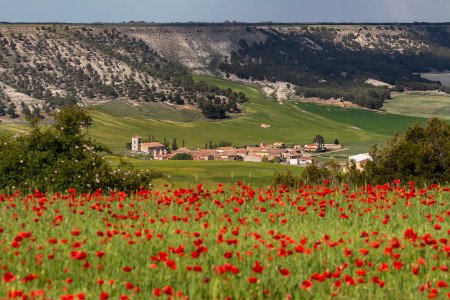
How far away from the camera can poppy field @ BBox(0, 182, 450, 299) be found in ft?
32.7

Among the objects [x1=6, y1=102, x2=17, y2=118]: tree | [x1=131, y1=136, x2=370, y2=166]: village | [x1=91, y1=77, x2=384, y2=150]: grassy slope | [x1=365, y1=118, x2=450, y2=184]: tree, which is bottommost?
[x1=131, y1=136, x2=370, y2=166]: village

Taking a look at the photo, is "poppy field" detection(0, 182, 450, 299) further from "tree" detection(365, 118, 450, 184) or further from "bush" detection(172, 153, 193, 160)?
"bush" detection(172, 153, 193, 160)

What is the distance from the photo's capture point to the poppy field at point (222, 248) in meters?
9.95

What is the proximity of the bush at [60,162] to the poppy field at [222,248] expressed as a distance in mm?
7749

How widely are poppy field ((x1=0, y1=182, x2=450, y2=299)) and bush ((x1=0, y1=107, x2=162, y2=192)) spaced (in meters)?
7.75

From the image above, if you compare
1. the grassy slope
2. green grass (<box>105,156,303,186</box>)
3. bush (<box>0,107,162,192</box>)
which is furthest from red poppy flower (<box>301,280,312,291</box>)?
the grassy slope

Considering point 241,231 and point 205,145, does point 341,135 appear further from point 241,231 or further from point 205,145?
point 241,231

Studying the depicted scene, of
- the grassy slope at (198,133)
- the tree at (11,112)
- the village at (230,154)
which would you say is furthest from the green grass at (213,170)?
the tree at (11,112)

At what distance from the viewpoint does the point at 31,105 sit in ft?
641

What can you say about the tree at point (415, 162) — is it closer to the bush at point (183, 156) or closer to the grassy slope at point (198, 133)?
the bush at point (183, 156)

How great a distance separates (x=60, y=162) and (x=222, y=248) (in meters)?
13.8

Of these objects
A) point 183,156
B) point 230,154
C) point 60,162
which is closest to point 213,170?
point 183,156

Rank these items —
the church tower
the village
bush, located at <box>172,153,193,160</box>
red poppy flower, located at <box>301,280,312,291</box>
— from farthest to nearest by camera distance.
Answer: the church tower
the village
bush, located at <box>172,153,193,160</box>
red poppy flower, located at <box>301,280,312,291</box>

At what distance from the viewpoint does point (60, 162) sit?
2458cm
